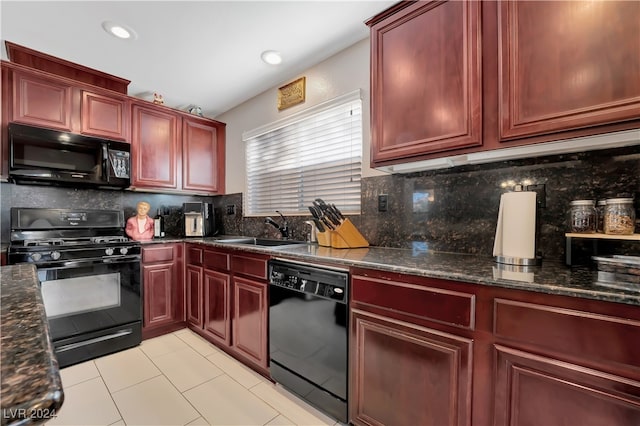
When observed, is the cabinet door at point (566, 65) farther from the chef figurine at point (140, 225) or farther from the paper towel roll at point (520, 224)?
the chef figurine at point (140, 225)

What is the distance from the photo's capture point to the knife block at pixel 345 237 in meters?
1.96

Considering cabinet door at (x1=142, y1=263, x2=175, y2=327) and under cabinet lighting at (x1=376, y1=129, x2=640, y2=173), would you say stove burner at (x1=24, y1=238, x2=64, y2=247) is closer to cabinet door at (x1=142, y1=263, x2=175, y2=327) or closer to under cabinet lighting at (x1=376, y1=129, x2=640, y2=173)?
cabinet door at (x1=142, y1=263, x2=175, y2=327)

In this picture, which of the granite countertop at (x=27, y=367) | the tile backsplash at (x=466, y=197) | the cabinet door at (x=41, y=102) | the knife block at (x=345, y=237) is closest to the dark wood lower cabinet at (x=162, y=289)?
the tile backsplash at (x=466, y=197)

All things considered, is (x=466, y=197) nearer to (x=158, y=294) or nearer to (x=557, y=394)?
(x=557, y=394)

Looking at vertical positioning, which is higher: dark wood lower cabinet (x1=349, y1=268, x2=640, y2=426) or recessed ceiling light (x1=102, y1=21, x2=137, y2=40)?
recessed ceiling light (x1=102, y1=21, x2=137, y2=40)

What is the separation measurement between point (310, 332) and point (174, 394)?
989 mm

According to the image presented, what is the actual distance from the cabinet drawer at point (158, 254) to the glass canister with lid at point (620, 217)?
3.03 meters

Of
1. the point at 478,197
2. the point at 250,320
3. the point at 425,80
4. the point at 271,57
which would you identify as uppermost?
the point at 271,57

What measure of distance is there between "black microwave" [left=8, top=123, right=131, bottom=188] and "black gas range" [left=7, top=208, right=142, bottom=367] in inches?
14.9

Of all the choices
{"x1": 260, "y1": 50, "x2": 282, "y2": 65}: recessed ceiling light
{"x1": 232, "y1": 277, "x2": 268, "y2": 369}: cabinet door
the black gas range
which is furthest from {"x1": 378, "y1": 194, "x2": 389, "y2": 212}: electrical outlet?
the black gas range

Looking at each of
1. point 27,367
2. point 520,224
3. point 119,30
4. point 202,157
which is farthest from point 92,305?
point 520,224

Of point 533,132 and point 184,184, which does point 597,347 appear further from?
point 184,184

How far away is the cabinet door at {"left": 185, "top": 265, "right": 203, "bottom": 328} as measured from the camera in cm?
252

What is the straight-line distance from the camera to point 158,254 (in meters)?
2.59
